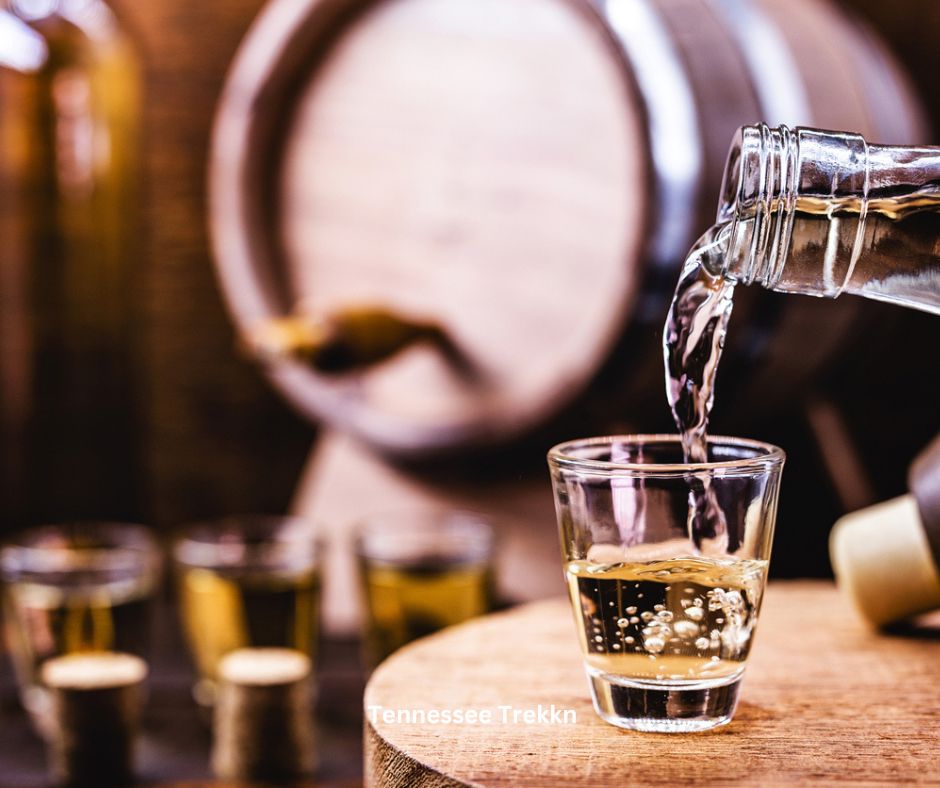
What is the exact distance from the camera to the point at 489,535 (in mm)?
1117

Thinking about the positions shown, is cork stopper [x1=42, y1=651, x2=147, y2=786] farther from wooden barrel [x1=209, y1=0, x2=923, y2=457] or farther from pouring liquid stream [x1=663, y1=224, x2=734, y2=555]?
pouring liquid stream [x1=663, y1=224, x2=734, y2=555]

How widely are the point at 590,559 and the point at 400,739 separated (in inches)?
4.7

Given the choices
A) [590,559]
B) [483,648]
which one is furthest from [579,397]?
[590,559]

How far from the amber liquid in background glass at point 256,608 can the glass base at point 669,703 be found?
1.82ft

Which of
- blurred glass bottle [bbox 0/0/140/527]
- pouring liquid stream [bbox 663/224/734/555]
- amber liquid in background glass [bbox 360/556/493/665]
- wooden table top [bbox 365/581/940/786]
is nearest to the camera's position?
wooden table top [bbox 365/581/940/786]

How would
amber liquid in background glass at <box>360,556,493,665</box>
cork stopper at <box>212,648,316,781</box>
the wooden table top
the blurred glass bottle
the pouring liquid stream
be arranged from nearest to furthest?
the wooden table top
the pouring liquid stream
cork stopper at <box>212,648,316,781</box>
amber liquid in background glass at <box>360,556,493,665</box>
the blurred glass bottle

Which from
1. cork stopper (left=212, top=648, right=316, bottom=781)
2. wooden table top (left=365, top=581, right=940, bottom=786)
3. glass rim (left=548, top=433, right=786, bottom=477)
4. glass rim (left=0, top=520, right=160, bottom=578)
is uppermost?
glass rim (left=548, top=433, right=786, bottom=477)

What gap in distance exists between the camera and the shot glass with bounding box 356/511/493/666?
110 cm

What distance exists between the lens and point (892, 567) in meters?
0.77

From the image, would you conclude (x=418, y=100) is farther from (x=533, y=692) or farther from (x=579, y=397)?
(x=533, y=692)

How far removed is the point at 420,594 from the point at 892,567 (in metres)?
0.45

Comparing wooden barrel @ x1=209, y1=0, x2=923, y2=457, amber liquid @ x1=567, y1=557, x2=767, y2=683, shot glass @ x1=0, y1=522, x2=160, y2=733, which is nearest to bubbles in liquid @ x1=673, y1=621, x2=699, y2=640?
amber liquid @ x1=567, y1=557, x2=767, y2=683

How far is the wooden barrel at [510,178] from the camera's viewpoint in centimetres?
98

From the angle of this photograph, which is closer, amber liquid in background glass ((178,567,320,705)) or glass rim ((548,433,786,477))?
glass rim ((548,433,786,477))
